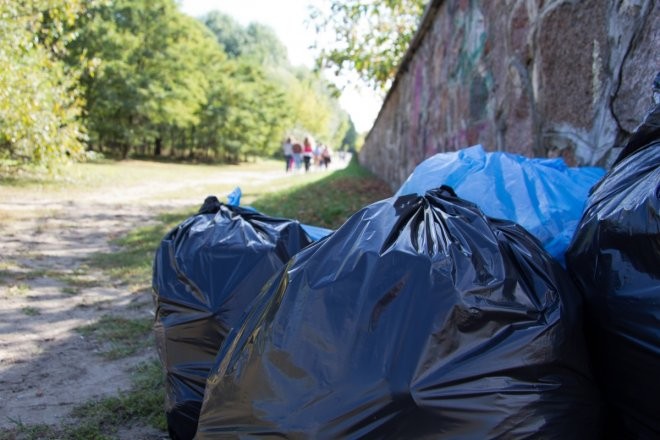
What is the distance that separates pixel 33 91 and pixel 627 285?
8.73m

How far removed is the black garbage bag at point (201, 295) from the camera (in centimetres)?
172

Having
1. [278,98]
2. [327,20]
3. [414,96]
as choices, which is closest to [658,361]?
[414,96]

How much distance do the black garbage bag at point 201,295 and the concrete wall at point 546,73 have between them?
128 centimetres

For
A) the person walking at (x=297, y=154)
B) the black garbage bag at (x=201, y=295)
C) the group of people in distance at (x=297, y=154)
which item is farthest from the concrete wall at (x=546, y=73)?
the person walking at (x=297, y=154)

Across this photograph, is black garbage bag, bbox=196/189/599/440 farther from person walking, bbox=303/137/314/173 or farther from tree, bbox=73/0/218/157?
tree, bbox=73/0/218/157

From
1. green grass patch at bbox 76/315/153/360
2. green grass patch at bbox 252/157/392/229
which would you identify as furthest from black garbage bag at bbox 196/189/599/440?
green grass patch at bbox 252/157/392/229

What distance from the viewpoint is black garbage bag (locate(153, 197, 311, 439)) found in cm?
172

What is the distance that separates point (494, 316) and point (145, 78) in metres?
26.3

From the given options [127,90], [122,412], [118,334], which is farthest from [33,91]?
[127,90]

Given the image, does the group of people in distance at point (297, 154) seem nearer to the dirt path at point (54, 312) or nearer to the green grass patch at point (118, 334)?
the dirt path at point (54, 312)

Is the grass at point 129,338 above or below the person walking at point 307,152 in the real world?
below

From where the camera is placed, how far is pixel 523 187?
1.70 metres

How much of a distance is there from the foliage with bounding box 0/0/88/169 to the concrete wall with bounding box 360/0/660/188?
218 inches

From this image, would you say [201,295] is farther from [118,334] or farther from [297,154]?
[297,154]
